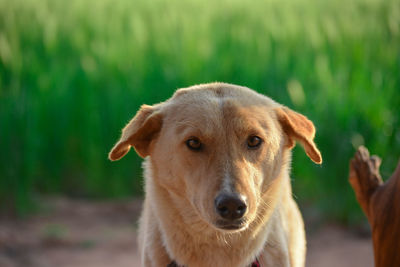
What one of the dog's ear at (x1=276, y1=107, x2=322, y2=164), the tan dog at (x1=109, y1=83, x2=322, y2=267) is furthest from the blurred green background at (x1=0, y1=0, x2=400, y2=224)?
the tan dog at (x1=109, y1=83, x2=322, y2=267)

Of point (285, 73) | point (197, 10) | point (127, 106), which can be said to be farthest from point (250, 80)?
point (197, 10)

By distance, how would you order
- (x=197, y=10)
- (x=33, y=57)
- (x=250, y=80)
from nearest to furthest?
(x=250, y=80) → (x=33, y=57) → (x=197, y=10)

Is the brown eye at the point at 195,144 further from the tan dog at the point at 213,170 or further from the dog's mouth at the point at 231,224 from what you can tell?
the dog's mouth at the point at 231,224

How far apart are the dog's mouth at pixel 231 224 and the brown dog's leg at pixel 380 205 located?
→ 2.03ft

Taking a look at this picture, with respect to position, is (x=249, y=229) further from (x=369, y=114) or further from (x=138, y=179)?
(x=138, y=179)

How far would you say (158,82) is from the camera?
702cm

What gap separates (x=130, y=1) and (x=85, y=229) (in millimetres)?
5194

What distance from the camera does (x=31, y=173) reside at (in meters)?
6.41

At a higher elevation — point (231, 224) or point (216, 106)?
point (216, 106)

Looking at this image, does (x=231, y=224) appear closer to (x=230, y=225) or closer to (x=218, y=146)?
(x=230, y=225)

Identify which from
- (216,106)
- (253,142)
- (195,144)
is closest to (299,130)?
(253,142)

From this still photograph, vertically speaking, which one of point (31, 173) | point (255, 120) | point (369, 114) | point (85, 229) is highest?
point (255, 120)

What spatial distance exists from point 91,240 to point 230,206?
363 centimetres

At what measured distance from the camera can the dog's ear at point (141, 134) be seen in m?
3.13
